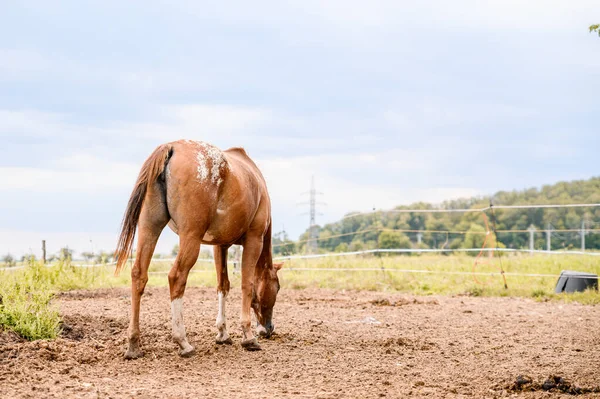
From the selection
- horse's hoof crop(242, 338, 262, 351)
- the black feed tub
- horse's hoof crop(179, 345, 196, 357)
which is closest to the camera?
horse's hoof crop(179, 345, 196, 357)

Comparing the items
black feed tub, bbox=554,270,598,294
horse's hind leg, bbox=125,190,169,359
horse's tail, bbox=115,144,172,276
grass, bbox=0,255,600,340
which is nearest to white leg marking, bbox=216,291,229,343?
horse's hind leg, bbox=125,190,169,359

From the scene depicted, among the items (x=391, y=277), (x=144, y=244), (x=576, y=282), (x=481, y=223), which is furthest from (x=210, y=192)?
(x=481, y=223)

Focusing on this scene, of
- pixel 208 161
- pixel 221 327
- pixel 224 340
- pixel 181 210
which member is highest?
A: pixel 208 161

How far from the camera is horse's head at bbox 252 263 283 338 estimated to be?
7.43 metres

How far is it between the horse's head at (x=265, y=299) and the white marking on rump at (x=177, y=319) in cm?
144

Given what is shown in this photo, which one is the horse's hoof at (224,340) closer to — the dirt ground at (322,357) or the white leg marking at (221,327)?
the white leg marking at (221,327)

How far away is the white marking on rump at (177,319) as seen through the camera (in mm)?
6016

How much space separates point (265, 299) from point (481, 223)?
113 ft

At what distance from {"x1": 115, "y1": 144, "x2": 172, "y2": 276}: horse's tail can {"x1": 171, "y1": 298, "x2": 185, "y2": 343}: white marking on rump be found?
2.40 feet

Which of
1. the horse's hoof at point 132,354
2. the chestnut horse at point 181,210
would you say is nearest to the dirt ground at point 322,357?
the horse's hoof at point 132,354

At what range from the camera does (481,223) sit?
130ft

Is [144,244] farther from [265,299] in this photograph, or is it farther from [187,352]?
[265,299]

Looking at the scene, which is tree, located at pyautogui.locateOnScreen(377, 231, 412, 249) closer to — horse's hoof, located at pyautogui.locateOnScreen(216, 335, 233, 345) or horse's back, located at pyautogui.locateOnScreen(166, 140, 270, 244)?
horse's hoof, located at pyautogui.locateOnScreen(216, 335, 233, 345)

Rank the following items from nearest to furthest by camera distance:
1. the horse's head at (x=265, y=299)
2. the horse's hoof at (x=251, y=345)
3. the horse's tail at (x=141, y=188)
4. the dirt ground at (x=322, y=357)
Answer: the dirt ground at (x=322, y=357), the horse's tail at (x=141, y=188), the horse's hoof at (x=251, y=345), the horse's head at (x=265, y=299)
